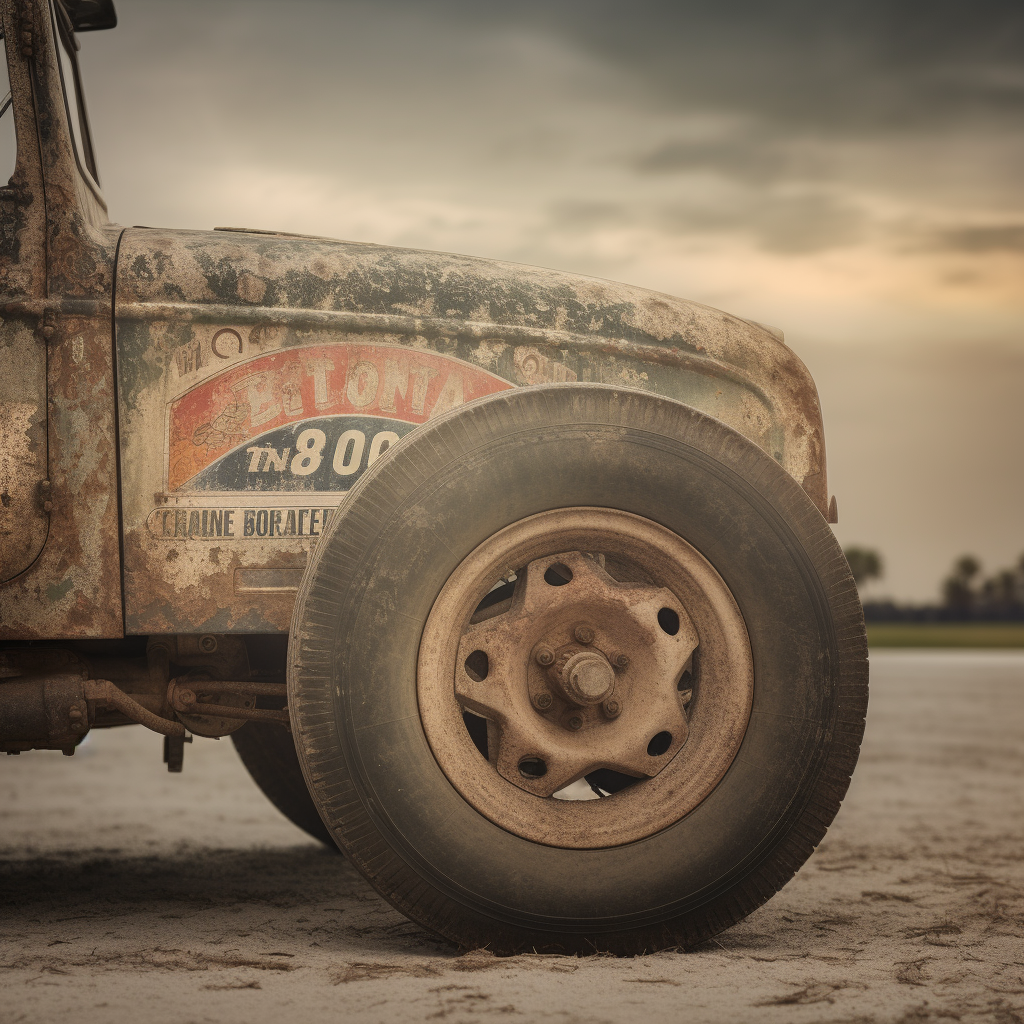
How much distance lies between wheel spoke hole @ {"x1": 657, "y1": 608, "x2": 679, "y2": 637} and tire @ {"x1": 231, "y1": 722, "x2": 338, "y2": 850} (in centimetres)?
186

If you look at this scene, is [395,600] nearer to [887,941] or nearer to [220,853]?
[887,941]

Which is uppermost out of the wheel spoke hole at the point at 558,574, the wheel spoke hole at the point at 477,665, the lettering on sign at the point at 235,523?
the lettering on sign at the point at 235,523

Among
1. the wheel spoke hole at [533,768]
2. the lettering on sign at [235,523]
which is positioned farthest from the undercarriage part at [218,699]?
the wheel spoke hole at [533,768]

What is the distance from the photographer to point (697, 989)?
6.93 ft

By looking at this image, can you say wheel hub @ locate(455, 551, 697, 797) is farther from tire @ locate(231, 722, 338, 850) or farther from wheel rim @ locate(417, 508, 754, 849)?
tire @ locate(231, 722, 338, 850)

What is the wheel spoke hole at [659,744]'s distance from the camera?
2.66 m

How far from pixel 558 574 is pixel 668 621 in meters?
0.30

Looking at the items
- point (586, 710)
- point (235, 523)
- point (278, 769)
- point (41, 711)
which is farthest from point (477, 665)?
point (278, 769)

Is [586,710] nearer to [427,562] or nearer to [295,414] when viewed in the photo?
[427,562]

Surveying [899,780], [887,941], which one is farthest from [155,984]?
[899,780]

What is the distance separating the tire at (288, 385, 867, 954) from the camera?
2322 millimetres

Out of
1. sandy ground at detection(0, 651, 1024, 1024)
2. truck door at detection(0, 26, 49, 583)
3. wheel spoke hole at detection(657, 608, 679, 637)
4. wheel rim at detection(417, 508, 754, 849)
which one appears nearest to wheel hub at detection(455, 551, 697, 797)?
wheel rim at detection(417, 508, 754, 849)

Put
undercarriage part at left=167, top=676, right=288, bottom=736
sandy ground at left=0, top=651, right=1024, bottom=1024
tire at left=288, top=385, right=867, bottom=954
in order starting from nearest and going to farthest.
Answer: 1. sandy ground at left=0, top=651, right=1024, bottom=1024
2. tire at left=288, top=385, right=867, bottom=954
3. undercarriage part at left=167, top=676, right=288, bottom=736

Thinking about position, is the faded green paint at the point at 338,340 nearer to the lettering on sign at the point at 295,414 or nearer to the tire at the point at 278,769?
the lettering on sign at the point at 295,414
